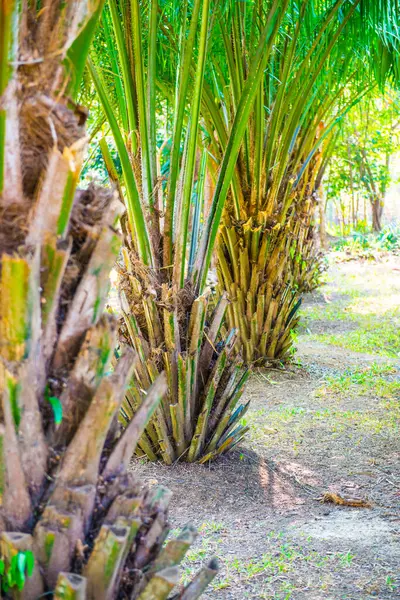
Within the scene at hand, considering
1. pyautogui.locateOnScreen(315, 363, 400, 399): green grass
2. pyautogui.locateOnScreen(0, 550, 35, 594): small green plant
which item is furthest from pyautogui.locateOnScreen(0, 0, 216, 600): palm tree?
pyautogui.locateOnScreen(315, 363, 400, 399): green grass

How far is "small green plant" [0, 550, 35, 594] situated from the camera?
121 centimetres

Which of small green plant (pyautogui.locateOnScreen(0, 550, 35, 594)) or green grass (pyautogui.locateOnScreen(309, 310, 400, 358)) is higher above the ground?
small green plant (pyautogui.locateOnScreen(0, 550, 35, 594))

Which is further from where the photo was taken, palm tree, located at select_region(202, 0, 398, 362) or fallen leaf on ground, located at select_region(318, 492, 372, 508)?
palm tree, located at select_region(202, 0, 398, 362)

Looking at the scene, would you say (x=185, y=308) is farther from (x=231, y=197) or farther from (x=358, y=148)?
(x=358, y=148)

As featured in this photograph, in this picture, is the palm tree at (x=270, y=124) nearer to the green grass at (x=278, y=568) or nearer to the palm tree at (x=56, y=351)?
the green grass at (x=278, y=568)

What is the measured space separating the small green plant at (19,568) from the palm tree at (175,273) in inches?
84.7

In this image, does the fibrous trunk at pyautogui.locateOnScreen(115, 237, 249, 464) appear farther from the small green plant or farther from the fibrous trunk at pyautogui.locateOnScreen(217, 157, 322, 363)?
the small green plant

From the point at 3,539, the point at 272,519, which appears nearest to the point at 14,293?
the point at 3,539

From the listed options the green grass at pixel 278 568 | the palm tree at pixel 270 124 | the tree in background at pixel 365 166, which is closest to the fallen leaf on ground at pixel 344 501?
the green grass at pixel 278 568

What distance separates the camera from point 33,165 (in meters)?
1.30

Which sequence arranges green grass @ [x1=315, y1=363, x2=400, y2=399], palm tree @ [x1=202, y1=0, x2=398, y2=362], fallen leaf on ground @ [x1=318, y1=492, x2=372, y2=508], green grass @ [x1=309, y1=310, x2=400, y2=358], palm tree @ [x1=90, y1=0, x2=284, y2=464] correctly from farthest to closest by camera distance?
green grass @ [x1=309, y1=310, x2=400, y2=358]
green grass @ [x1=315, y1=363, x2=400, y2=399]
palm tree @ [x1=202, y1=0, x2=398, y2=362]
palm tree @ [x1=90, y1=0, x2=284, y2=464]
fallen leaf on ground @ [x1=318, y1=492, x2=372, y2=508]

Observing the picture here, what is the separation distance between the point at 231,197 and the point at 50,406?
4.13m

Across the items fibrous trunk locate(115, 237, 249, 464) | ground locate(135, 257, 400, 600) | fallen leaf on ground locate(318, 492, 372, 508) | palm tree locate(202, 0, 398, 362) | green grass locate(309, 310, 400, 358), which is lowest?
fallen leaf on ground locate(318, 492, 372, 508)

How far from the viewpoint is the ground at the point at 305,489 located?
2529 millimetres
